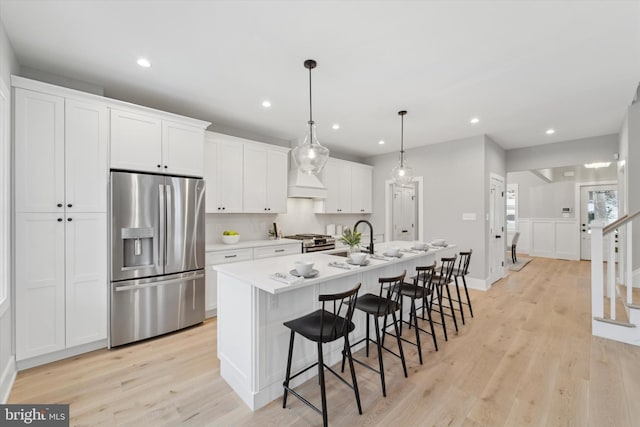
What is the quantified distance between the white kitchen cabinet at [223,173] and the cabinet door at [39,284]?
160cm

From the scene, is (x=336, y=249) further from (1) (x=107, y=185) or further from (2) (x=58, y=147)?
(2) (x=58, y=147)

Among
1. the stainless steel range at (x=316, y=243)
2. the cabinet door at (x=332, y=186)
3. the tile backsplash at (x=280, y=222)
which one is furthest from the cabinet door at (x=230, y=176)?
the cabinet door at (x=332, y=186)

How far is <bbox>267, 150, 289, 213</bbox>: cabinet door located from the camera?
4637mm

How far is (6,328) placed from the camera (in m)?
2.25

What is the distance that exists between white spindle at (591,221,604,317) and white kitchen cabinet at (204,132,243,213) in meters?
4.50

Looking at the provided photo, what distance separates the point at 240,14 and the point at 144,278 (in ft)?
8.79

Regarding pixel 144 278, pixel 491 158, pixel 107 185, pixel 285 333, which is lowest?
pixel 285 333

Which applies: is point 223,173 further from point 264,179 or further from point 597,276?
point 597,276

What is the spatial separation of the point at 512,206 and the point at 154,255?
10359mm

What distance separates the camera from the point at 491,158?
530cm

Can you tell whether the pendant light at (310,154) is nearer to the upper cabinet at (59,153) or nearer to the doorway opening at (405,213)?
the upper cabinet at (59,153)

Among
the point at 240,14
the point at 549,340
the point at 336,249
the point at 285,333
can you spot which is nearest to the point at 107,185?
the point at 240,14

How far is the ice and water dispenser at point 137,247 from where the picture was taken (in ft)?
9.58

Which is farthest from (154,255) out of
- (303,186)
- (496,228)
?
(496,228)
